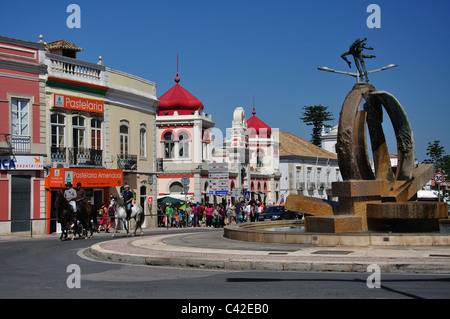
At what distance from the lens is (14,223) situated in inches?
1139

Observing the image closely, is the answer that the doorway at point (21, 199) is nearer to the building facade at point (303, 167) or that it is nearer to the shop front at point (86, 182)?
the shop front at point (86, 182)

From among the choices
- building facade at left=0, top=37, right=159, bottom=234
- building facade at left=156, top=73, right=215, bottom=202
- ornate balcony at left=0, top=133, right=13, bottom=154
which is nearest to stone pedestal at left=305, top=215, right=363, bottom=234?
building facade at left=0, top=37, right=159, bottom=234

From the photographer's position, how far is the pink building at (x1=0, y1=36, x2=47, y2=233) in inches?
1157

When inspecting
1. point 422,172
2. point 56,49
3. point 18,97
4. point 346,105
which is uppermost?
point 56,49

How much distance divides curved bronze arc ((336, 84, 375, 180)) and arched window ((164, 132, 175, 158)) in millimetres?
36867

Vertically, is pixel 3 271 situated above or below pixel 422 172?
below

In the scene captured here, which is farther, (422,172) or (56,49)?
(56,49)

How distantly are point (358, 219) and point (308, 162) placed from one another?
219 ft

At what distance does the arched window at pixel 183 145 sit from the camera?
5472 cm

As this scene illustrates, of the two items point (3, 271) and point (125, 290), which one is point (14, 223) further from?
point (125, 290)

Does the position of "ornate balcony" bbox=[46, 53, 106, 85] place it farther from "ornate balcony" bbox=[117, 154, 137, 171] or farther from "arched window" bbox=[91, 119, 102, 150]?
"ornate balcony" bbox=[117, 154, 137, 171]

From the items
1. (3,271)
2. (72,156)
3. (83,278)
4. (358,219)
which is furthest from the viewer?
(72,156)
